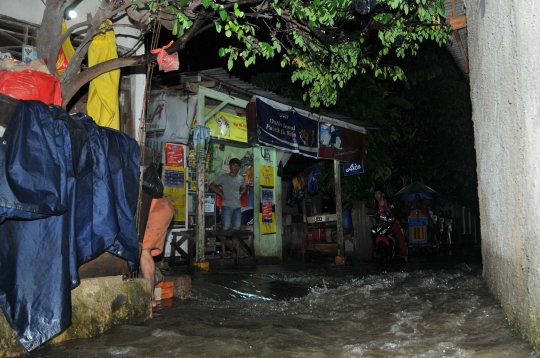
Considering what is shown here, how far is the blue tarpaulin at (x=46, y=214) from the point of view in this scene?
378 cm

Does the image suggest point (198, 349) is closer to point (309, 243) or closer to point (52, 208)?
point (52, 208)

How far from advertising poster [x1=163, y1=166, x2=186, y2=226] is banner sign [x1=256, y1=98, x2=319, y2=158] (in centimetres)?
195

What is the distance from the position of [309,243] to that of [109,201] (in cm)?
1048

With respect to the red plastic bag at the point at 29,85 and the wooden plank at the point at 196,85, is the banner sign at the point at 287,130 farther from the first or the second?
the red plastic bag at the point at 29,85

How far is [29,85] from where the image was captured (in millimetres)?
4473

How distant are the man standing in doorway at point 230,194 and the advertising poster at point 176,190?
94cm

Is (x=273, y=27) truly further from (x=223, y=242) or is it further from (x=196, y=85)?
(x=223, y=242)

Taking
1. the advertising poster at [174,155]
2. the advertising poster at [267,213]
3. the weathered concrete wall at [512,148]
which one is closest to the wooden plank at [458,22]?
the weathered concrete wall at [512,148]

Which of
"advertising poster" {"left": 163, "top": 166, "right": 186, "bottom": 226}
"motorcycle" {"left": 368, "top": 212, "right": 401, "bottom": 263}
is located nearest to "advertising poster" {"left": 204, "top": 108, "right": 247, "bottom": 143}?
"advertising poster" {"left": 163, "top": 166, "right": 186, "bottom": 226}

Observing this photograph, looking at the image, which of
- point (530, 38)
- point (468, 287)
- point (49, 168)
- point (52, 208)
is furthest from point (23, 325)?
point (468, 287)

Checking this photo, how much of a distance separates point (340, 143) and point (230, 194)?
3.83 meters

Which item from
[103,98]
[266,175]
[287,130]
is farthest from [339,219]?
[103,98]

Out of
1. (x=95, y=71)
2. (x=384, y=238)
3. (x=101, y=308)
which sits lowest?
(x=101, y=308)

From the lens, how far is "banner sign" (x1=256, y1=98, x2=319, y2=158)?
11039 millimetres
